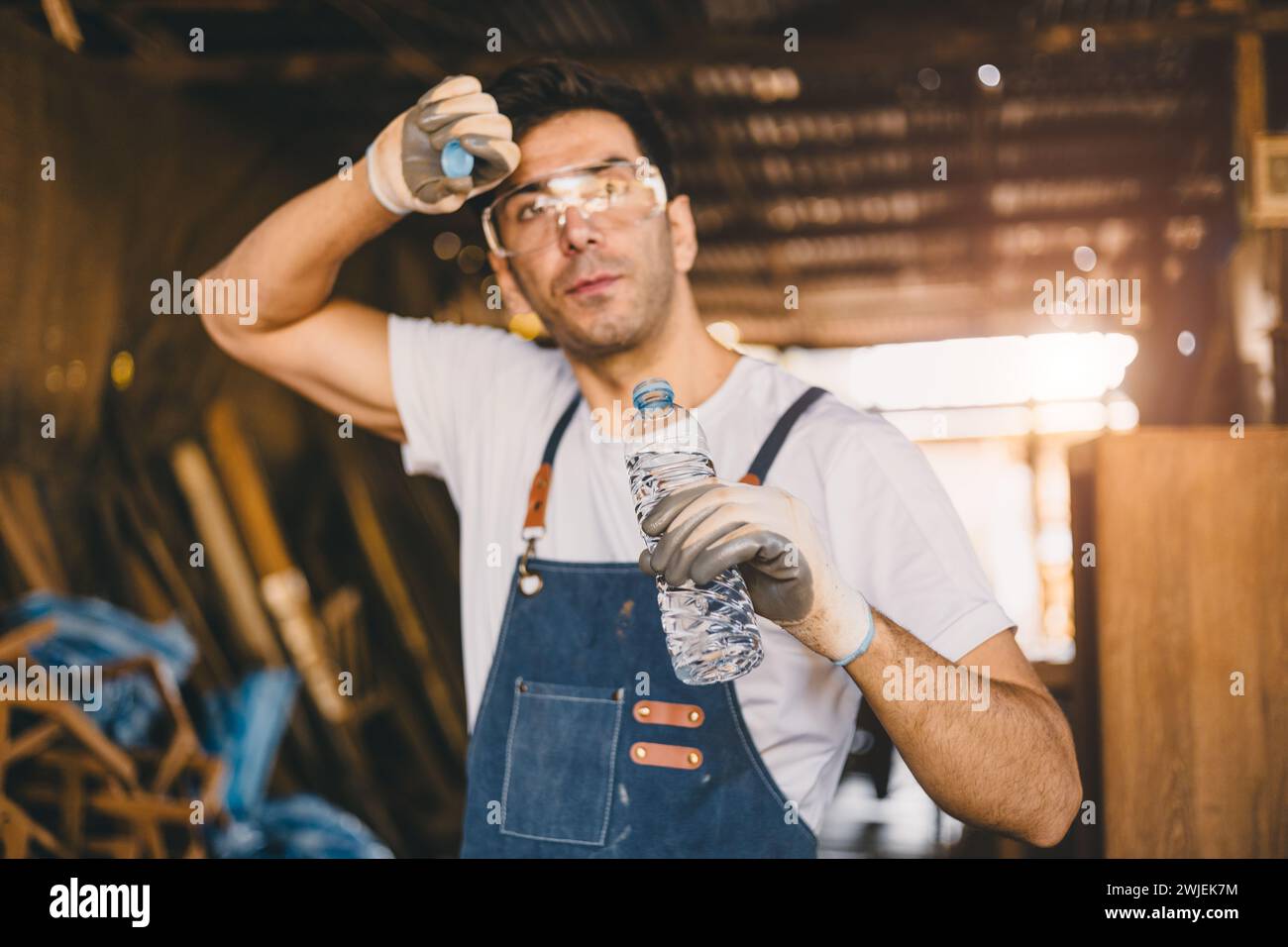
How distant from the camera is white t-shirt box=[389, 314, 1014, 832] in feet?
5.86

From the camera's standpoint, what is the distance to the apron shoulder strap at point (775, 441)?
1.85m

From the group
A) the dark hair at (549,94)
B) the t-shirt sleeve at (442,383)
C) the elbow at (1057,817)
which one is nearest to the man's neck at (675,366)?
the t-shirt sleeve at (442,383)

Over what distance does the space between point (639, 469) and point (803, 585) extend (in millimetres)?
373

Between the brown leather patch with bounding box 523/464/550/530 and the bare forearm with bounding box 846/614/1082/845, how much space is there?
0.67 metres

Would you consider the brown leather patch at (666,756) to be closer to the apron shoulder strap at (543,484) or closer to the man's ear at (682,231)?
the apron shoulder strap at (543,484)

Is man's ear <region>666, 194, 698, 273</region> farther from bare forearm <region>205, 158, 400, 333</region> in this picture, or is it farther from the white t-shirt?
bare forearm <region>205, 158, 400, 333</region>

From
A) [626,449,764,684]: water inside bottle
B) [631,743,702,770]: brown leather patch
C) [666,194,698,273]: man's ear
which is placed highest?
[666,194,698,273]: man's ear

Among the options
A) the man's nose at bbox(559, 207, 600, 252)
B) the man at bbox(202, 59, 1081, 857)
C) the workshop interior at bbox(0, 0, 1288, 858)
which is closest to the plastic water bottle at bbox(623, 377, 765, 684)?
the man at bbox(202, 59, 1081, 857)

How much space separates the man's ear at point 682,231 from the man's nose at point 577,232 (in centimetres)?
23

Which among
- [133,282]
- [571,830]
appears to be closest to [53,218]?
[133,282]

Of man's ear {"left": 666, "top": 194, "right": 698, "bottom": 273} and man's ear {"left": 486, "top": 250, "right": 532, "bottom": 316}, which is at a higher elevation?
man's ear {"left": 666, "top": 194, "right": 698, "bottom": 273}

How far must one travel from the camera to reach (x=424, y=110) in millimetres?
1899

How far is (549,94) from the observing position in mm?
2100
